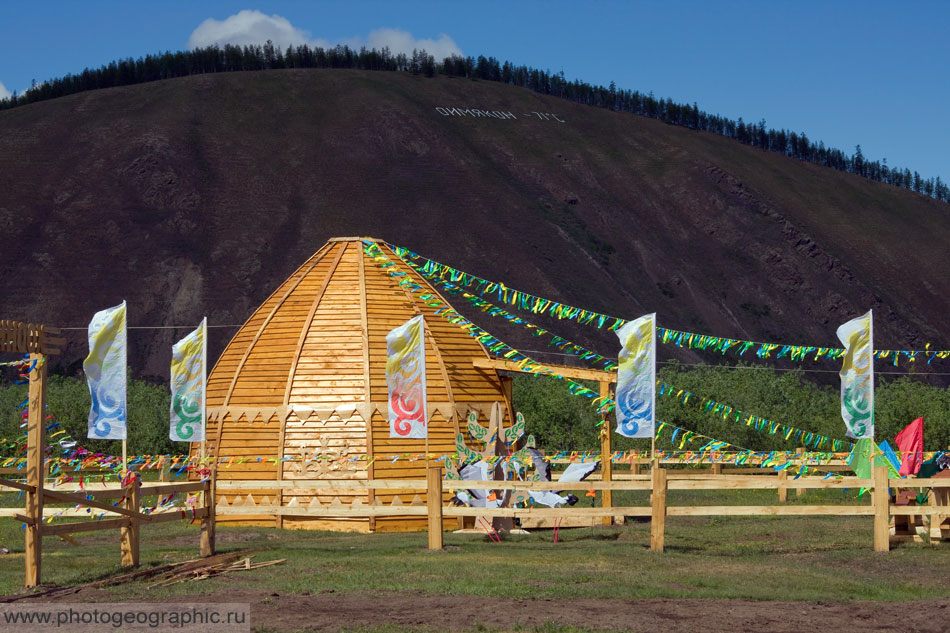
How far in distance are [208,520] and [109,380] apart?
8.83 feet

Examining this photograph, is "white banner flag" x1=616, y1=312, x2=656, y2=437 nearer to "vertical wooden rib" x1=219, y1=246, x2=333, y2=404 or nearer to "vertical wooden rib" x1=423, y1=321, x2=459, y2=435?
"vertical wooden rib" x1=423, y1=321, x2=459, y2=435

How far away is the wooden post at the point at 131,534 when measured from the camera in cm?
1588

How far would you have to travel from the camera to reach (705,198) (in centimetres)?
13300

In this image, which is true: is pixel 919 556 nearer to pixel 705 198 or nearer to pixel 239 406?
pixel 239 406

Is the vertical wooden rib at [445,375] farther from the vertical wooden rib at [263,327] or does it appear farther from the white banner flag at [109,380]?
Answer: the white banner flag at [109,380]

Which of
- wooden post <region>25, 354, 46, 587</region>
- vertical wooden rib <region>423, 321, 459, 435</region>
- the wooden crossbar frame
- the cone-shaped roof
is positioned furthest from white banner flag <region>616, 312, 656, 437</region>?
wooden post <region>25, 354, 46, 587</region>

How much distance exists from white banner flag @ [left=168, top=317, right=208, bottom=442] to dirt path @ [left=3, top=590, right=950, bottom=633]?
842cm

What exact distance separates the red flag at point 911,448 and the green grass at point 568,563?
1431mm

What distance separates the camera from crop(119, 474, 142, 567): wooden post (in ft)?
52.1

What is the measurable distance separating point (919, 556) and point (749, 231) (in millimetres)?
114946

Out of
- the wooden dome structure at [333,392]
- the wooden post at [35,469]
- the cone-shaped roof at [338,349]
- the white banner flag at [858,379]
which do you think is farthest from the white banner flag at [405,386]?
the wooden post at [35,469]

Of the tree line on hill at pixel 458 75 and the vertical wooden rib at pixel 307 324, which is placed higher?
the tree line on hill at pixel 458 75

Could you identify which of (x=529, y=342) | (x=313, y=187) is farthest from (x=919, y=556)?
(x=313, y=187)

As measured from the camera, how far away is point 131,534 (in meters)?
15.9
